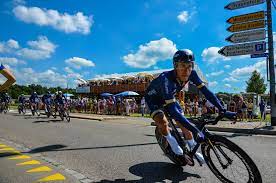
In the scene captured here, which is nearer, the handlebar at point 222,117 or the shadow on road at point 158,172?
the handlebar at point 222,117

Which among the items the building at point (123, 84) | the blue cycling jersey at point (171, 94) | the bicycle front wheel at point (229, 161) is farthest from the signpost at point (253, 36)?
the building at point (123, 84)

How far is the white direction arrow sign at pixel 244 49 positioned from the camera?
14.6 meters

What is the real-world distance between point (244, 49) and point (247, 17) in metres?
1.56

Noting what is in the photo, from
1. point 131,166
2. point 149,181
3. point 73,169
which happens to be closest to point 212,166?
point 149,181

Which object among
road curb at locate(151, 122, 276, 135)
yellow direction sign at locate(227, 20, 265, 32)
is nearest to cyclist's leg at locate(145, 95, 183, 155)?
road curb at locate(151, 122, 276, 135)

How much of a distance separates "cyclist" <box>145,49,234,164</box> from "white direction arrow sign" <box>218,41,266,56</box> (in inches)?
410

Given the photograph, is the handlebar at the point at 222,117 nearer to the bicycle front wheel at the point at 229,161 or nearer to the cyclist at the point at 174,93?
the cyclist at the point at 174,93

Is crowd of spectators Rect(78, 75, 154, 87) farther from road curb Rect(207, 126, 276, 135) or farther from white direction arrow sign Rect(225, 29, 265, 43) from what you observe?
road curb Rect(207, 126, 276, 135)

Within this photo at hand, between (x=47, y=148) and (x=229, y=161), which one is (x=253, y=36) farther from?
(x=229, y=161)

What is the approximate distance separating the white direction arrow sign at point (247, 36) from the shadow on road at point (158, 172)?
34.6ft

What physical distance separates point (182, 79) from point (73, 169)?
8.83 feet

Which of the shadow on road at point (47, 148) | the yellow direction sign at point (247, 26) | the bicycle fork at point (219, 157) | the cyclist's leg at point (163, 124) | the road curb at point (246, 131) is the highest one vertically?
the yellow direction sign at point (247, 26)

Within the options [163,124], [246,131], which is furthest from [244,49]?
[163,124]

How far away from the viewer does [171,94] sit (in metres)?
5.08
